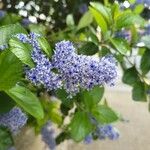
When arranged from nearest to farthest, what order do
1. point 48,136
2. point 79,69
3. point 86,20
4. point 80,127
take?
point 79,69 → point 80,127 → point 86,20 → point 48,136

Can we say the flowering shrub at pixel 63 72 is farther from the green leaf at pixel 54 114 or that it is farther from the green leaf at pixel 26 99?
the green leaf at pixel 54 114

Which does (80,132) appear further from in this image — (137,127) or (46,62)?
(137,127)

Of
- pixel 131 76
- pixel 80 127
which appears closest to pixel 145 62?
pixel 131 76

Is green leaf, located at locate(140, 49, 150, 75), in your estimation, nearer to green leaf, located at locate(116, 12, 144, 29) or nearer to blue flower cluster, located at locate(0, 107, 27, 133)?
green leaf, located at locate(116, 12, 144, 29)

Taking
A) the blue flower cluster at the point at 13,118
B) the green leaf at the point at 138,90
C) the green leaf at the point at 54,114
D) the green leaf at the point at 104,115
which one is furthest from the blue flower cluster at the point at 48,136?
the blue flower cluster at the point at 13,118

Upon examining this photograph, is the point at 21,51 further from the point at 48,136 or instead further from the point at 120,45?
the point at 48,136

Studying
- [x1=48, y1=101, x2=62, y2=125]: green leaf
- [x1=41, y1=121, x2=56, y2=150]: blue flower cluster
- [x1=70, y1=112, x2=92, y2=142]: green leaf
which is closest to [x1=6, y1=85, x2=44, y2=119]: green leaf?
[x1=70, y1=112, x2=92, y2=142]: green leaf
